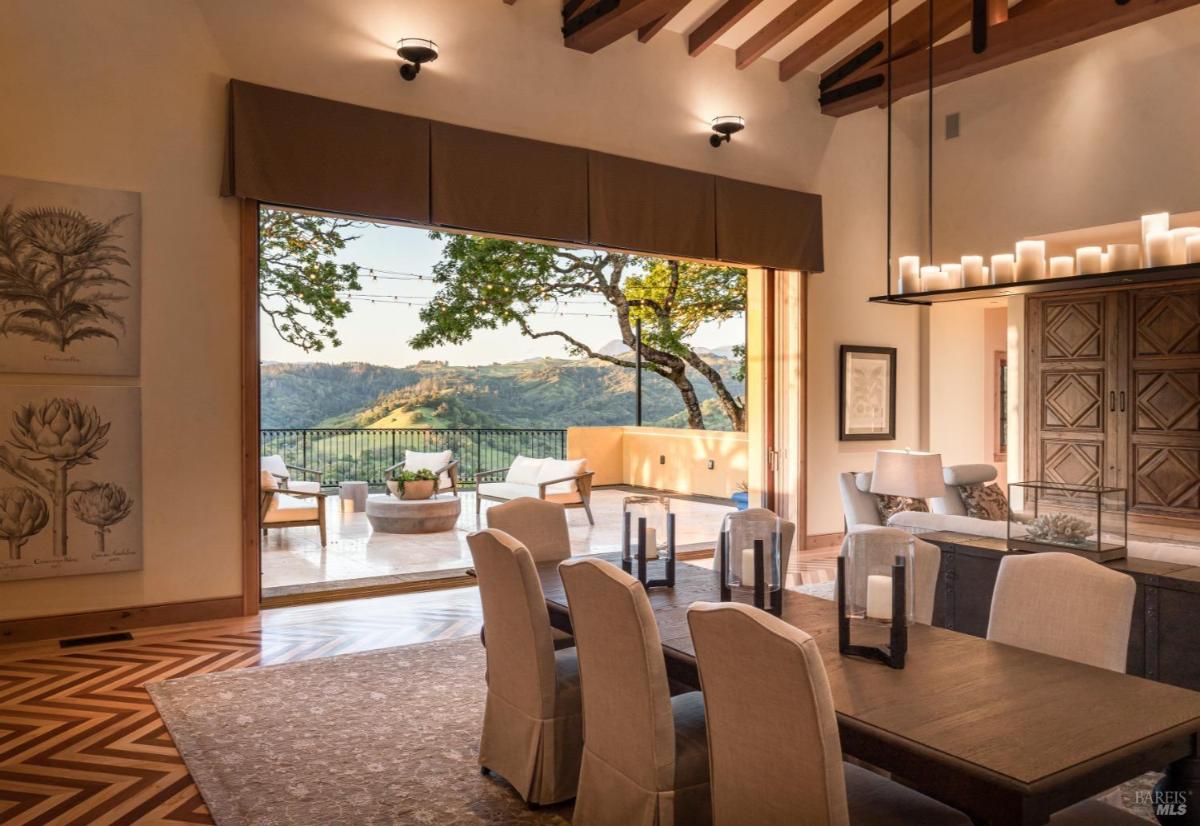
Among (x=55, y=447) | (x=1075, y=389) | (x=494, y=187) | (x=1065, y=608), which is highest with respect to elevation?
(x=494, y=187)

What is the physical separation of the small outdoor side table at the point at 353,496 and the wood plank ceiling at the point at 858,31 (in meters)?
5.67

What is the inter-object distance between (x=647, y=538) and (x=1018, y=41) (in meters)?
5.18

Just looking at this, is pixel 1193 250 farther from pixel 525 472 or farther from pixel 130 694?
pixel 525 472

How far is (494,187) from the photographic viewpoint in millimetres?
5699

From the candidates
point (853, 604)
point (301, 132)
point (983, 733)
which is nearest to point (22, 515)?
point (301, 132)

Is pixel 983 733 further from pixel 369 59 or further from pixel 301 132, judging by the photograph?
pixel 369 59

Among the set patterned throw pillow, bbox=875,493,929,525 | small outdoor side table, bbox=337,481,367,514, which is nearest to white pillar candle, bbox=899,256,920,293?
patterned throw pillow, bbox=875,493,929,525

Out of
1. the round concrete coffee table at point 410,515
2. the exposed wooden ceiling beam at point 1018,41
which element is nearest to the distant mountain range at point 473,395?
the round concrete coffee table at point 410,515

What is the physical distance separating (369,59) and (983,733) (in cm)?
504

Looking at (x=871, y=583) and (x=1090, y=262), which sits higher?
(x=1090, y=262)

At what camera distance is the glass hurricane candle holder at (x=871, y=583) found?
7.20 feet

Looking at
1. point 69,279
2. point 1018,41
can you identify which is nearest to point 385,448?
point 69,279

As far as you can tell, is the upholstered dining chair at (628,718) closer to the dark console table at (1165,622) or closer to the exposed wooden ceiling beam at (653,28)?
Result: the dark console table at (1165,622)

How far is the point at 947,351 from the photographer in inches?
332
